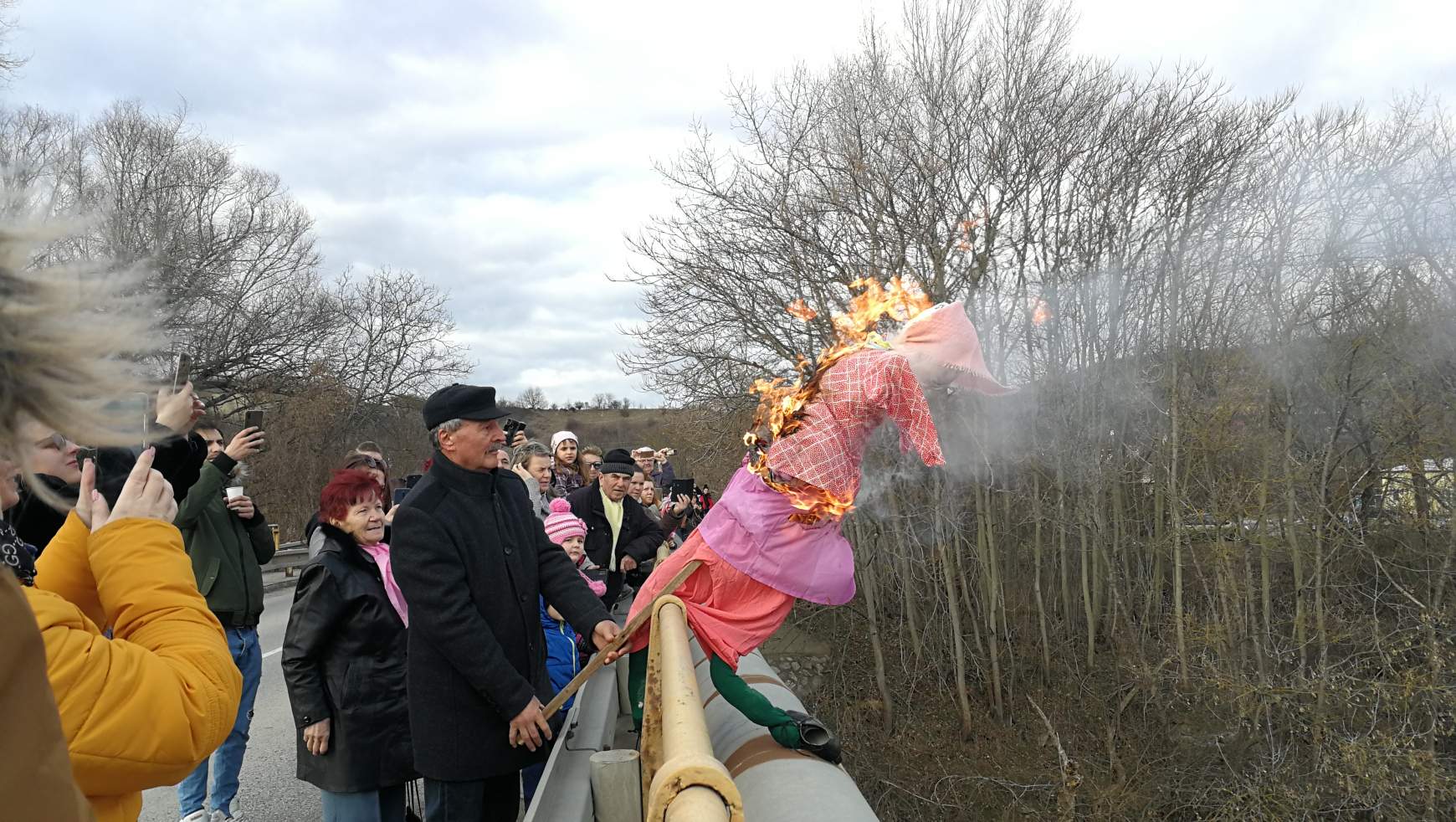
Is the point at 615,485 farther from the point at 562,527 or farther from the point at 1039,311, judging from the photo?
the point at 1039,311

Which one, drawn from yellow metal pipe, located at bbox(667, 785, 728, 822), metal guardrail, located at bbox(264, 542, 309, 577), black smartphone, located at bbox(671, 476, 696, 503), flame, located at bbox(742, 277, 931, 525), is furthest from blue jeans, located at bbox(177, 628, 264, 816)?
metal guardrail, located at bbox(264, 542, 309, 577)

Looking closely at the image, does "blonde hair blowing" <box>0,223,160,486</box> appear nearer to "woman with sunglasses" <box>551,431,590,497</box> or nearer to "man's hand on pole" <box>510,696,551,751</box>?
"man's hand on pole" <box>510,696,551,751</box>

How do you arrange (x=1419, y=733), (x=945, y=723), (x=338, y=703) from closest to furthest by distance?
(x=338, y=703) → (x=1419, y=733) → (x=945, y=723)

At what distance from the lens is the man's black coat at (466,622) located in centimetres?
319

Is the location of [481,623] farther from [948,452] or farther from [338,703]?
[948,452]

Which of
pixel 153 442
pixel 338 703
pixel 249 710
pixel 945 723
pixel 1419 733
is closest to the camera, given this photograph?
pixel 153 442

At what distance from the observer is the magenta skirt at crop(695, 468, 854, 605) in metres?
4.17

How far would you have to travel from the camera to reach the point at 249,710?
5.39m

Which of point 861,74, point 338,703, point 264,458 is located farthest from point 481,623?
point 264,458

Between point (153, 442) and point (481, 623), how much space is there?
1334 millimetres

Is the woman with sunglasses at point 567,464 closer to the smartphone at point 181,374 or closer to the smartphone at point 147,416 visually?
the smartphone at point 181,374

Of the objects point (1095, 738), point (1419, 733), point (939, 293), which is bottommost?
point (1095, 738)

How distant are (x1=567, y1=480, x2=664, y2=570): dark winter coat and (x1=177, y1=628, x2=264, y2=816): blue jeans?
8.12 feet

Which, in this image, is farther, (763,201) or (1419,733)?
(763,201)
